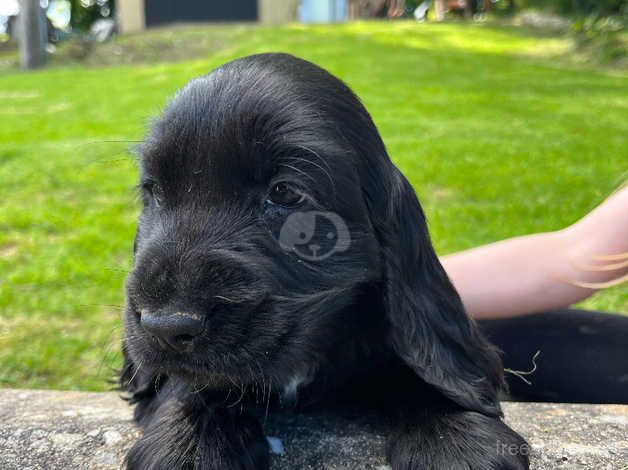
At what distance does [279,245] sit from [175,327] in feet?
1.28

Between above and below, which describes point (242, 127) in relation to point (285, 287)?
above

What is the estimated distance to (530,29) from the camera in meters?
24.8

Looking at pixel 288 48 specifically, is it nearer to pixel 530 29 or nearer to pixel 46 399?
pixel 530 29

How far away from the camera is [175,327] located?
1.62 metres

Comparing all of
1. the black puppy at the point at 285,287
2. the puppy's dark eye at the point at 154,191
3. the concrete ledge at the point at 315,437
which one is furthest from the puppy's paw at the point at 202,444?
the puppy's dark eye at the point at 154,191

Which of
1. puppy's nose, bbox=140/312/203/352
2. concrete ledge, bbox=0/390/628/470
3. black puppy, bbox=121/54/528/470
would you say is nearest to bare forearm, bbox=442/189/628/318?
concrete ledge, bbox=0/390/628/470

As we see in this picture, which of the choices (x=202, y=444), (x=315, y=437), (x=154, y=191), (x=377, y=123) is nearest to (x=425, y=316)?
(x=315, y=437)

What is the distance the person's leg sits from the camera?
2855 mm

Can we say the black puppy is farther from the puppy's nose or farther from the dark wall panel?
the dark wall panel

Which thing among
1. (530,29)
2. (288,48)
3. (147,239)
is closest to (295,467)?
(147,239)

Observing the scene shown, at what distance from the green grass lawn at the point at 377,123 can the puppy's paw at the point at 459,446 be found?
997 millimetres

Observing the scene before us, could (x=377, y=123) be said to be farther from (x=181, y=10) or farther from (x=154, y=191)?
(x=181, y=10)

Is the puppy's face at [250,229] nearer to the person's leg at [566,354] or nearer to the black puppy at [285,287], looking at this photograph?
the black puppy at [285,287]

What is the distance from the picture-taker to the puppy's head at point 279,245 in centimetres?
170
